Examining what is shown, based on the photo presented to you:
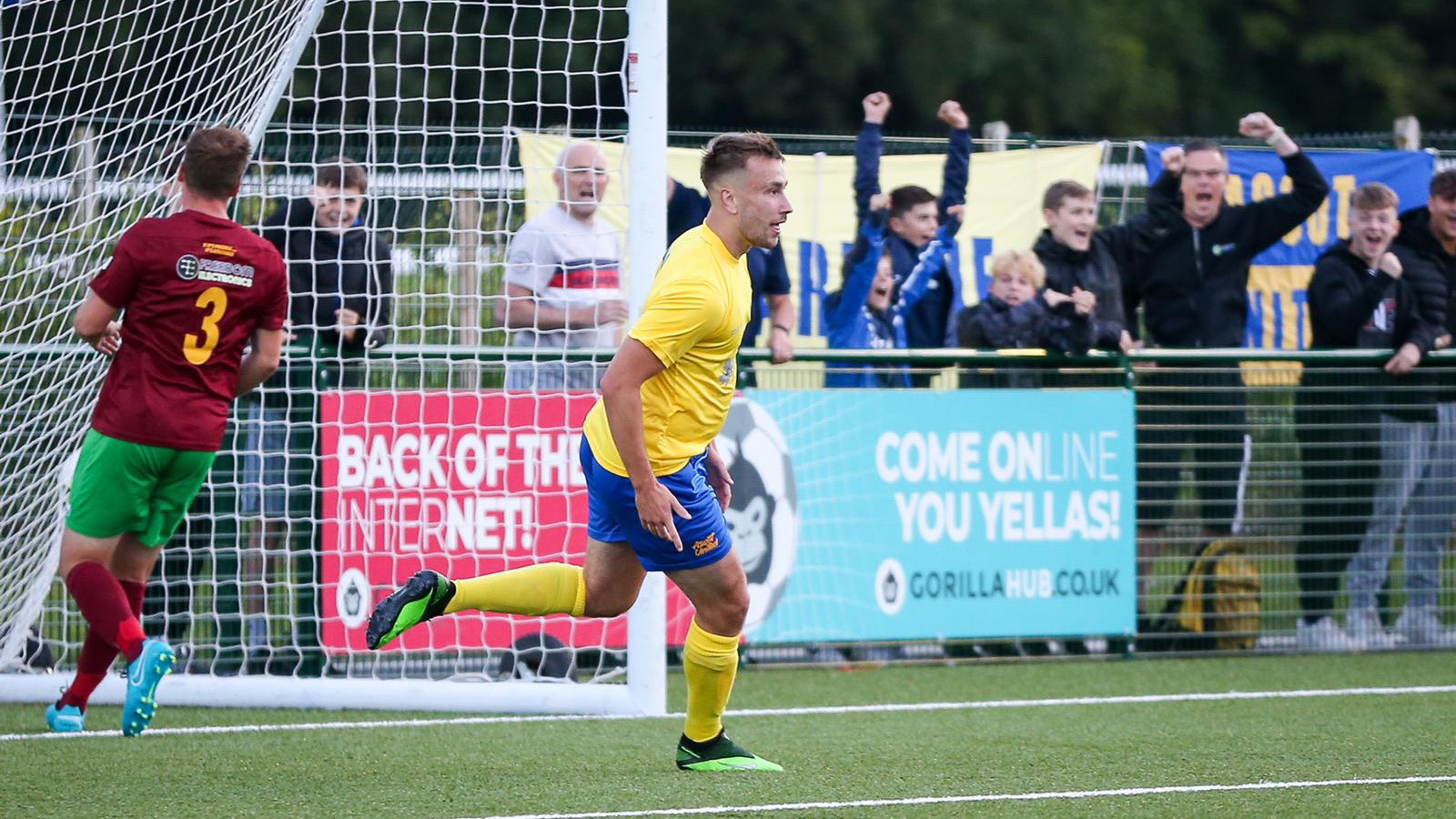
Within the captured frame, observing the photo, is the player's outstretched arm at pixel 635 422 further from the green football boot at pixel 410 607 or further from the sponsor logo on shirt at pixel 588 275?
the sponsor logo on shirt at pixel 588 275

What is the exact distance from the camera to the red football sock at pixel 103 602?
6656mm

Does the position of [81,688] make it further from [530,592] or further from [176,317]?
[530,592]

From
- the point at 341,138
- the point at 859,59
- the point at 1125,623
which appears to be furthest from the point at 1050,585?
the point at 859,59

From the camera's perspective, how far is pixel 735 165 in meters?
5.92

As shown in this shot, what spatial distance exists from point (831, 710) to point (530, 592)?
2082 mm

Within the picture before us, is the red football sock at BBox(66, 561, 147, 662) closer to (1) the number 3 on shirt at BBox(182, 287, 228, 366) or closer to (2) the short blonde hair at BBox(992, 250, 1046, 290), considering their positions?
(1) the number 3 on shirt at BBox(182, 287, 228, 366)

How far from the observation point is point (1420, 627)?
391 inches

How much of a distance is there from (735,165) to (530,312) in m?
2.58

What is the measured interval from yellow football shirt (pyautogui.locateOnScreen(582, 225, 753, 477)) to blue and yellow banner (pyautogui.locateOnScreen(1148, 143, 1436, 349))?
561 centimetres

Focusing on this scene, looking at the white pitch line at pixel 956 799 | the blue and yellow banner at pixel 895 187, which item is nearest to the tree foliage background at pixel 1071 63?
the blue and yellow banner at pixel 895 187

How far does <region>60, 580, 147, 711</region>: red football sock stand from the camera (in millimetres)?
6926

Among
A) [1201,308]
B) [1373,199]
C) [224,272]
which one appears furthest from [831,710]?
[1373,199]

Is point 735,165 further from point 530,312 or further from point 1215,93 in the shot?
point 1215,93

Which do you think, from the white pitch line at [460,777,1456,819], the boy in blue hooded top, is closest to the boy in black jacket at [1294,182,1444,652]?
the boy in blue hooded top
